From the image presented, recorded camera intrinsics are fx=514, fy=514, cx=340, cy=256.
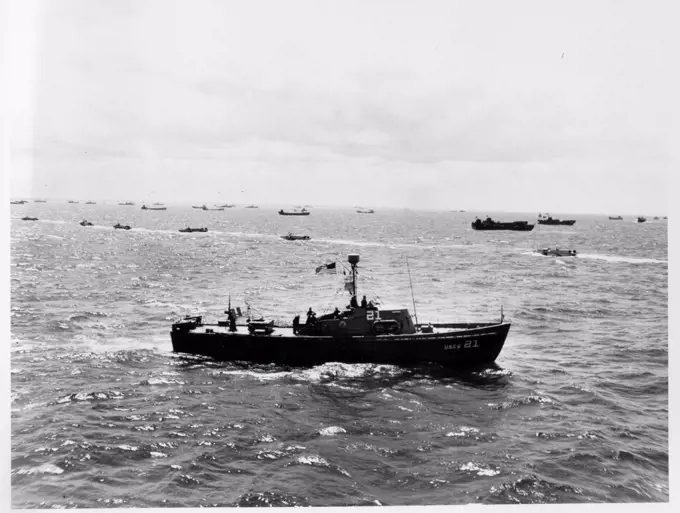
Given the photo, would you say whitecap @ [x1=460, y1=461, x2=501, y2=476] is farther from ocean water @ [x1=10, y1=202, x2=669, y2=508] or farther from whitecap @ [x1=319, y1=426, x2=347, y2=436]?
whitecap @ [x1=319, y1=426, x2=347, y2=436]

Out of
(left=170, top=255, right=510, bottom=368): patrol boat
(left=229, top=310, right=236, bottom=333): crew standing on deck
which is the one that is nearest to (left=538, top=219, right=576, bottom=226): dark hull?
(left=170, top=255, right=510, bottom=368): patrol boat

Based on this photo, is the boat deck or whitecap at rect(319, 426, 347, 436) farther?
the boat deck

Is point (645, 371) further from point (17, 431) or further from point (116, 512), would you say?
point (17, 431)

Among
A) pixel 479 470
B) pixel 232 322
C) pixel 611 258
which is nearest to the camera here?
pixel 479 470

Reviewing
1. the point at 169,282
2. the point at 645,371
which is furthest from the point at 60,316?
the point at 645,371

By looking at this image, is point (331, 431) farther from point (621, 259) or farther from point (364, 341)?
point (621, 259)

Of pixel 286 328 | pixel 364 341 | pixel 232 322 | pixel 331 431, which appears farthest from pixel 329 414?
pixel 232 322

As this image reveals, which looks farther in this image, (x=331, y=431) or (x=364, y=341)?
(x=364, y=341)
